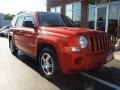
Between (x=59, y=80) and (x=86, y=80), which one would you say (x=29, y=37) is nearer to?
(x=59, y=80)

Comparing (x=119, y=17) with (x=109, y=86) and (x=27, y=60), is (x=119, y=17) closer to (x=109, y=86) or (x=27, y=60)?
(x=27, y=60)

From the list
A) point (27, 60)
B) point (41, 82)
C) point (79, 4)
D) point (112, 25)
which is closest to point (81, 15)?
point (79, 4)

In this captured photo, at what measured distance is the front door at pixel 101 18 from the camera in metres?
16.2

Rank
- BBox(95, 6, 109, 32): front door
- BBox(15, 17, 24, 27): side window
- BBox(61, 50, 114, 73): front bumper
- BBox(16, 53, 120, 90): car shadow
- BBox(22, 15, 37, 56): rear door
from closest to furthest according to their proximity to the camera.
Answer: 1. BBox(61, 50, 114, 73): front bumper
2. BBox(16, 53, 120, 90): car shadow
3. BBox(22, 15, 37, 56): rear door
4. BBox(15, 17, 24, 27): side window
5. BBox(95, 6, 109, 32): front door

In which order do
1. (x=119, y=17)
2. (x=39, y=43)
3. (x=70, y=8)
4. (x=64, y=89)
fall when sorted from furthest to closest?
(x=70, y=8) < (x=119, y=17) < (x=39, y=43) < (x=64, y=89)

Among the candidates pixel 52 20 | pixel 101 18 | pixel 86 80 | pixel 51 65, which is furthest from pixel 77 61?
pixel 101 18

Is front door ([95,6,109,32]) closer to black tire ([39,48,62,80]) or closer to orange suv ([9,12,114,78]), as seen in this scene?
orange suv ([9,12,114,78])

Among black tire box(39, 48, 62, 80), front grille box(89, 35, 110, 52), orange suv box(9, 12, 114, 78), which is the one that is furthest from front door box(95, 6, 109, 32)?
black tire box(39, 48, 62, 80)

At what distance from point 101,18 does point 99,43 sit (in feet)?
38.3

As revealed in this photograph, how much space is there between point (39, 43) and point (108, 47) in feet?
6.36

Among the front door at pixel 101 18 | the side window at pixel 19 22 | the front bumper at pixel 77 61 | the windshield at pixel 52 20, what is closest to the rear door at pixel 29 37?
the windshield at pixel 52 20

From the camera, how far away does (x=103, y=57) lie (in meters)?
5.56

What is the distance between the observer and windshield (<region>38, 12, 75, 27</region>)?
683 cm

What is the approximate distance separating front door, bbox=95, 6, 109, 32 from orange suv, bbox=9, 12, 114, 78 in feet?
31.5
